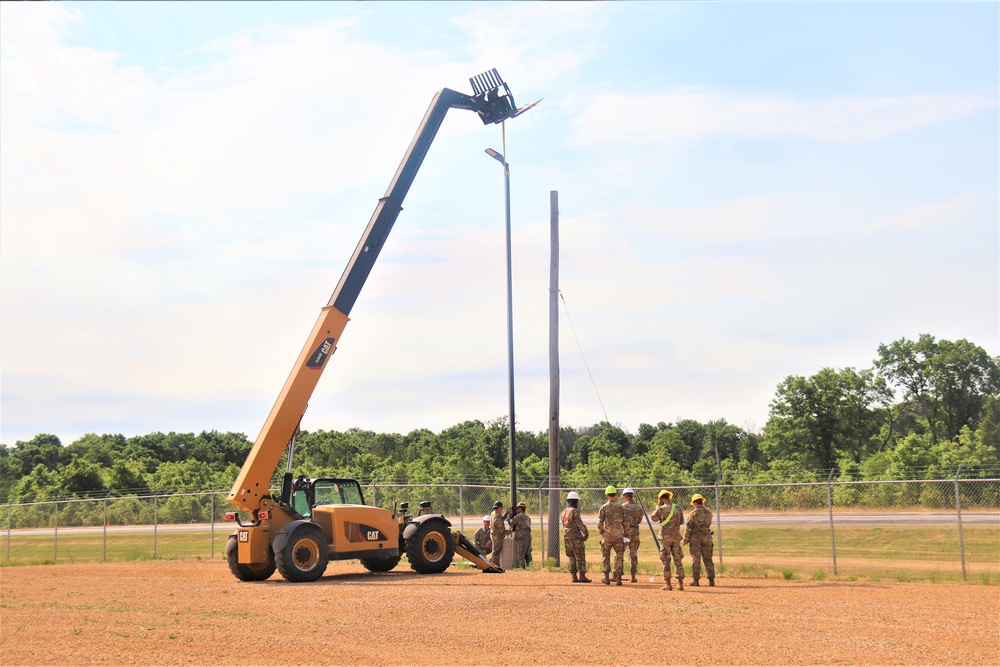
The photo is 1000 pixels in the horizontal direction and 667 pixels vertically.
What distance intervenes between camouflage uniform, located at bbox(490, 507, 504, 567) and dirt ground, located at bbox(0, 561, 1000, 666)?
3008mm

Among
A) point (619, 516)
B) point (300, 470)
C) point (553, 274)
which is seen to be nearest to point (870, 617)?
point (619, 516)

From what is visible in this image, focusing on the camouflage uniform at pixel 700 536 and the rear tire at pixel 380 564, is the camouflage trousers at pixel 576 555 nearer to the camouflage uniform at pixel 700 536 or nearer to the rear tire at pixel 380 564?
the camouflage uniform at pixel 700 536

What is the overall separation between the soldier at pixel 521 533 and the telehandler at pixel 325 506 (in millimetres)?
1272

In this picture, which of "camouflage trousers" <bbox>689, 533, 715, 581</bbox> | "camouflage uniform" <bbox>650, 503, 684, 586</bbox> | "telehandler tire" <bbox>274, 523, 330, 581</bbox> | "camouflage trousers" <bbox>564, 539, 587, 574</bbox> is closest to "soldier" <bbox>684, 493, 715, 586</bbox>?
"camouflage trousers" <bbox>689, 533, 715, 581</bbox>

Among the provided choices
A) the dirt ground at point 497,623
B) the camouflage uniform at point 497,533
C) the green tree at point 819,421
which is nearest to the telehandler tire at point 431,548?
the dirt ground at point 497,623

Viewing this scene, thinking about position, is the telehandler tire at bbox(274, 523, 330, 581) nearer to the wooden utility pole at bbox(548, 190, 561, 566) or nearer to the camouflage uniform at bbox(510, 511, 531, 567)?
the camouflage uniform at bbox(510, 511, 531, 567)

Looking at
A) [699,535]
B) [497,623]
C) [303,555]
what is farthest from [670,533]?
[303,555]

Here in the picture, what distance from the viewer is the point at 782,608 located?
13680mm

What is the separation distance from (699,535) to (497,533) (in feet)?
19.8

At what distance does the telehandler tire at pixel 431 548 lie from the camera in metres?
19.2

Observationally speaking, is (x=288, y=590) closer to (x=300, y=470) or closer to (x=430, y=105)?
(x=430, y=105)

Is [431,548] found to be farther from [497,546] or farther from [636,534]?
[636,534]

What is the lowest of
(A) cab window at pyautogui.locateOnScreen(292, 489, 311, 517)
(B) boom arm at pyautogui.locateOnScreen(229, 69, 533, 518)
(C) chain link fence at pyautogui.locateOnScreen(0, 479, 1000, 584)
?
(C) chain link fence at pyautogui.locateOnScreen(0, 479, 1000, 584)

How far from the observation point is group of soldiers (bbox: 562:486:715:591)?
16000 mm
